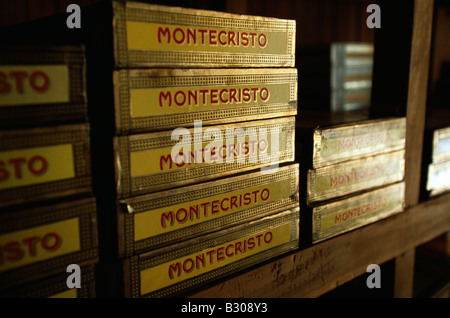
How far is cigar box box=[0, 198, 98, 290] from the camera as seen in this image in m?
0.89

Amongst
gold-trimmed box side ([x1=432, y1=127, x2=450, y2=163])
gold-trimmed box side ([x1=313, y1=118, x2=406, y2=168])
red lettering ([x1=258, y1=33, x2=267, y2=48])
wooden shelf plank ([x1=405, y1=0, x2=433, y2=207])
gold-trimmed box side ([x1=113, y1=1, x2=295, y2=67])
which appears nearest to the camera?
gold-trimmed box side ([x1=113, y1=1, x2=295, y2=67])

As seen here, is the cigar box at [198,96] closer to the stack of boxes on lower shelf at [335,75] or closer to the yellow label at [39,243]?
the yellow label at [39,243]

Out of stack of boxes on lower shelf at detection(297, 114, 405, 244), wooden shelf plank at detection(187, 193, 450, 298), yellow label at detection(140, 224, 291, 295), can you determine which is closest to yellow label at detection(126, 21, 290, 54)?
stack of boxes on lower shelf at detection(297, 114, 405, 244)

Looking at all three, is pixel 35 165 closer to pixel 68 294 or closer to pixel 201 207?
pixel 68 294

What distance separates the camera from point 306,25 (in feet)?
9.39

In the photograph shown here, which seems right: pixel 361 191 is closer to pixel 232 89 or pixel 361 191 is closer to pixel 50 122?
pixel 232 89

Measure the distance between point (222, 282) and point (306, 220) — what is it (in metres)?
0.42

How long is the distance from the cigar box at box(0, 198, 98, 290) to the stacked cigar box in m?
→ 0.07

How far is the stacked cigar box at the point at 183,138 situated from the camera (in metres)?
0.99

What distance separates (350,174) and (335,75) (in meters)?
0.78

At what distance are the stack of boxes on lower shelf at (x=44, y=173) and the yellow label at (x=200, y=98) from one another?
0.46 ft

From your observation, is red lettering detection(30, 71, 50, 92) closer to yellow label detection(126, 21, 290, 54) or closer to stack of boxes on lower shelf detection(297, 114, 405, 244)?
yellow label detection(126, 21, 290, 54)

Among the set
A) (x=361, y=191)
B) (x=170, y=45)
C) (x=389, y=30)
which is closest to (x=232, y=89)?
(x=170, y=45)
